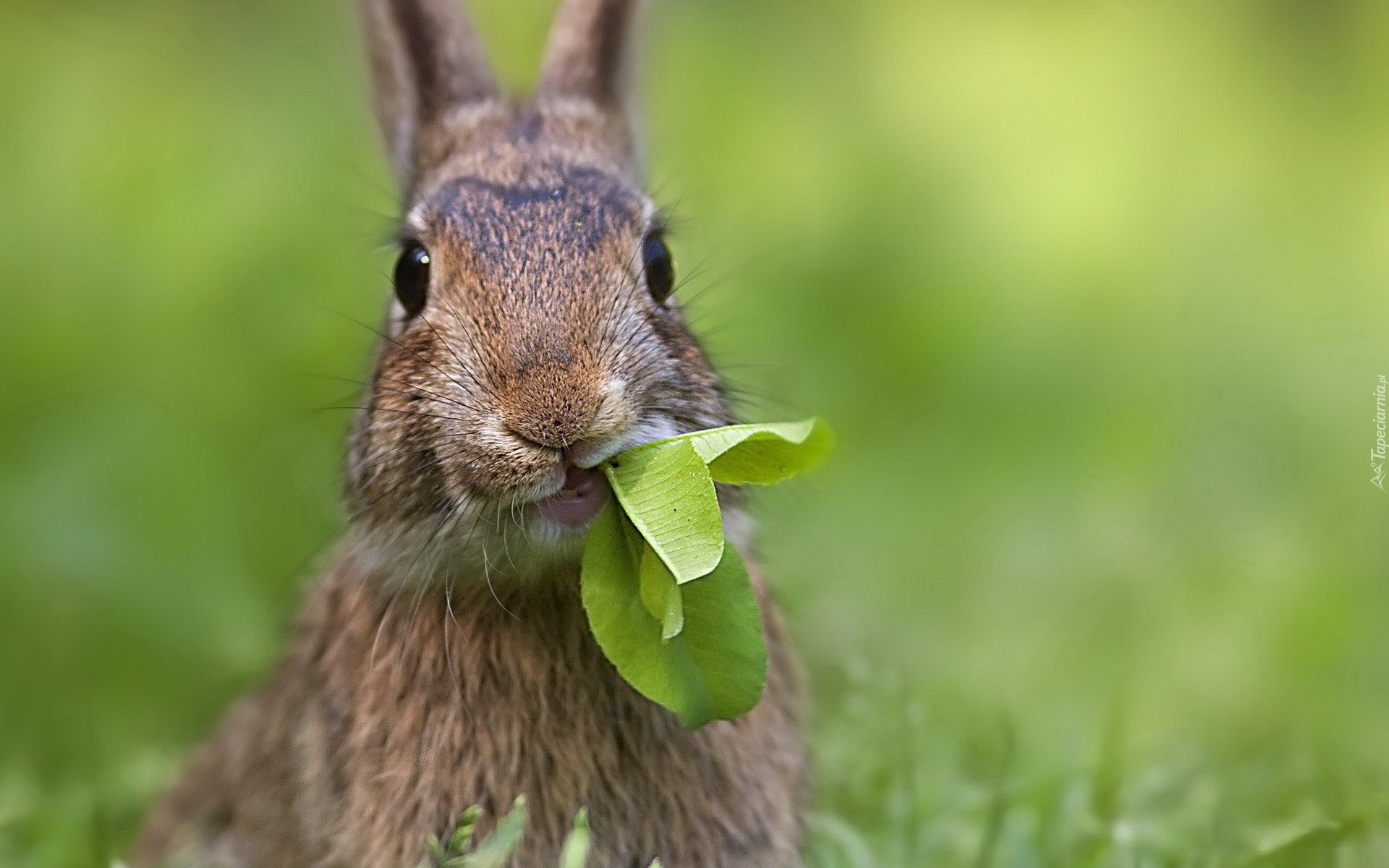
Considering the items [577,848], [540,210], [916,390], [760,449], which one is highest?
[540,210]

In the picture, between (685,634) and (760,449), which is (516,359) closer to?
(760,449)

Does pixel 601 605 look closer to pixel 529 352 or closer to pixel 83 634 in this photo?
pixel 529 352

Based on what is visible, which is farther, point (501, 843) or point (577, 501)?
point (577, 501)

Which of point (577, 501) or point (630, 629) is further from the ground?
point (577, 501)

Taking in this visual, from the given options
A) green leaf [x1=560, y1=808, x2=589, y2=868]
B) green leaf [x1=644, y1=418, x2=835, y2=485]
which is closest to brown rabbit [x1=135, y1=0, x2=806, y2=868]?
green leaf [x1=644, y1=418, x2=835, y2=485]

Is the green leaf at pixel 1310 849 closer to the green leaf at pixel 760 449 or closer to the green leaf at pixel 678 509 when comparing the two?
the green leaf at pixel 760 449

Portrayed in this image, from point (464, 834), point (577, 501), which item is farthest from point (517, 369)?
point (464, 834)

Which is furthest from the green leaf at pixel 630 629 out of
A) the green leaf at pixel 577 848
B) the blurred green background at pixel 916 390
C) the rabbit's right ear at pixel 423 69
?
the rabbit's right ear at pixel 423 69

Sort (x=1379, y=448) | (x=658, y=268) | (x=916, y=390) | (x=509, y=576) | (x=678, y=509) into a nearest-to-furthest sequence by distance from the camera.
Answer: (x=678, y=509) → (x=509, y=576) → (x=658, y=268) → (x=1379, y=448) → (x=916, y=390)

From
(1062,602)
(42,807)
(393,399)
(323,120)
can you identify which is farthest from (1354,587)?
(323,120)
